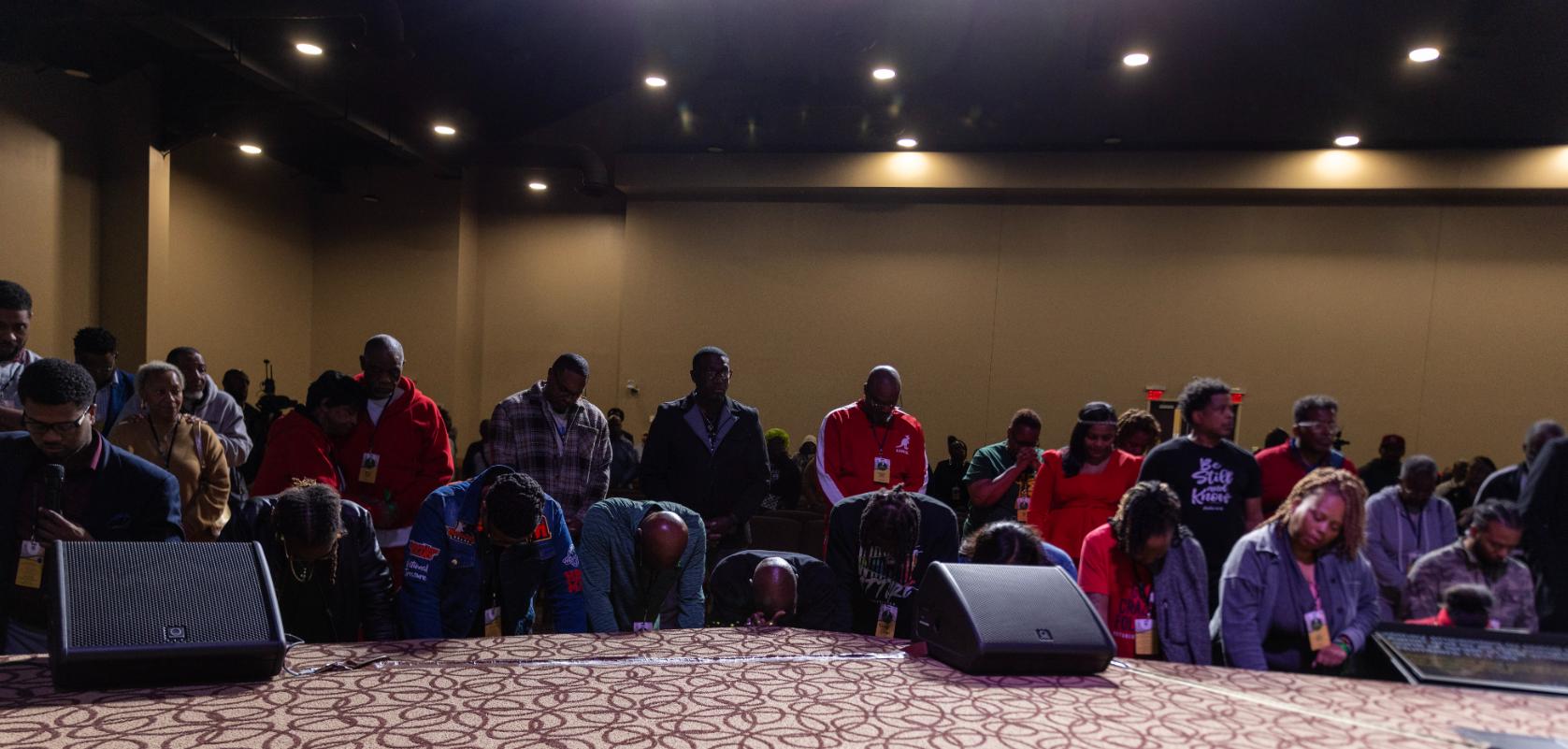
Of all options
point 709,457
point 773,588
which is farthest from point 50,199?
point 773,588

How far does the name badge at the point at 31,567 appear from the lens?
1.80 metres

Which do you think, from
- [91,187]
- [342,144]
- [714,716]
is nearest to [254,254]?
[342,144]

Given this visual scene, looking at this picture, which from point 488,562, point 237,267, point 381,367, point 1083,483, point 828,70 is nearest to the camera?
point 488,562

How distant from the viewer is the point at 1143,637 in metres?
2.54

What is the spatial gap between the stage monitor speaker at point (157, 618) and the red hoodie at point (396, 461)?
202 cm

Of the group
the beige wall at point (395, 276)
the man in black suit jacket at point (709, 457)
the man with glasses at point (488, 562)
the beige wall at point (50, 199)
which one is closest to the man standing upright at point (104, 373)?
the man with glasses at point (488, 562)

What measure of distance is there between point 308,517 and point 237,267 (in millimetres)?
6884

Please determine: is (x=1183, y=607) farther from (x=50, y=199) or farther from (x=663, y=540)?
(x=50, y=199)

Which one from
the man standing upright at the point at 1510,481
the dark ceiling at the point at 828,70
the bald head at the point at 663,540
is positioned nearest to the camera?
the bald head at the point at 663,540

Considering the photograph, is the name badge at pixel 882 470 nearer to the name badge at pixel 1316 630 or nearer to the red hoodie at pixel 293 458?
the name badge at pixel 1316 630

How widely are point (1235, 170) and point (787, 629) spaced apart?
23.0 ft

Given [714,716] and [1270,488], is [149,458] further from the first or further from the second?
[1270,488]

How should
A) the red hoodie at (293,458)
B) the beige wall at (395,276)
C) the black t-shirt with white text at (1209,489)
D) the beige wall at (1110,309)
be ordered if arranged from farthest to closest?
1. the beige wall at (395,276)
2. the beige wall at (1110,309)
3. the black t-shirt with white text at (1209,489)
4. the red hoodie at (293,458)

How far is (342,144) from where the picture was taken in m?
8.28
